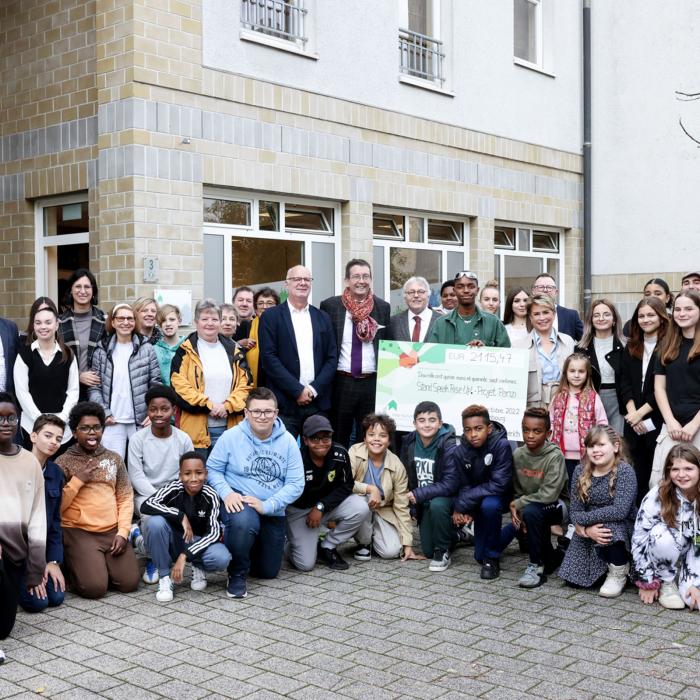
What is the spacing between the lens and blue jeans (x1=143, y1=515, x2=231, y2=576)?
6.53 m

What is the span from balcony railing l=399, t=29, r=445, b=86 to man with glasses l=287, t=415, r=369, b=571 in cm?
726

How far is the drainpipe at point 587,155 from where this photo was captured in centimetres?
1611

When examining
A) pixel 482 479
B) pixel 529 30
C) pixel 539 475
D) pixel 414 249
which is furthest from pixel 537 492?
pixel 529 30

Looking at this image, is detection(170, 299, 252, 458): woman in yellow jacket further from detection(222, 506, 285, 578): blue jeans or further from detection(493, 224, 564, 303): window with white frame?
detection(493, 224, 564, 303): window with white frame

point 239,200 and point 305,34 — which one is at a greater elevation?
point 305,34

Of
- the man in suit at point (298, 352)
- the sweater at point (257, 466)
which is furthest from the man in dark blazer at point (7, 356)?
the man in suit at point (298, 352)

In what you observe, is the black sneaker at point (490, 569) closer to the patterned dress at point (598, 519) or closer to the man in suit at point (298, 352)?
the patterned dress at point (598, 519)

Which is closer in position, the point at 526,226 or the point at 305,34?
the point at 305,34

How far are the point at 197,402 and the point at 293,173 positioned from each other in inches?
174

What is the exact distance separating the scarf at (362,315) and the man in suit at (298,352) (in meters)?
0.25

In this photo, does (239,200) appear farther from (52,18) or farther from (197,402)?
(197,402)

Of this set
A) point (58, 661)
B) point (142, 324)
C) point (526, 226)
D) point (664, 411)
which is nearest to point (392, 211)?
point (526, 226)

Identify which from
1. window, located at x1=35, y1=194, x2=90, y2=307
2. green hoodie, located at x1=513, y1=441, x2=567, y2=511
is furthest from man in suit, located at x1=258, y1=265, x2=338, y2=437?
window, located at x1=35, y1=194, x2=90, y2=307

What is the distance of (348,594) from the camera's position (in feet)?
21.5
